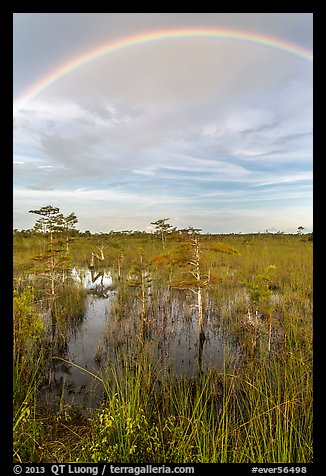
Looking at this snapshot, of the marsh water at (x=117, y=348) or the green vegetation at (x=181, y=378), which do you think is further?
the marsh water at (x=117, y=348)

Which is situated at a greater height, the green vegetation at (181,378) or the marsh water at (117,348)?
the green vegetation at (181,378)

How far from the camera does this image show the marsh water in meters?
6.27

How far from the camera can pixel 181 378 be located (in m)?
5.01

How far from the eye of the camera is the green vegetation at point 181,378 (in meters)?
3.14

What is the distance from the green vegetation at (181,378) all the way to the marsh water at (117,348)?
0.15 m

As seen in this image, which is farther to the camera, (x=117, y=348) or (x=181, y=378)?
(x=117, y=348)

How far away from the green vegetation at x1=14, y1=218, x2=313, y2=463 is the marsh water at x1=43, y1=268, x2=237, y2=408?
0.15m

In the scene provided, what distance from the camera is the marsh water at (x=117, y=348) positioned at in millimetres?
6266

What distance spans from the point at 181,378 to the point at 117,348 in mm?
3286

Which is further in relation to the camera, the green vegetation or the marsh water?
the marsh water
